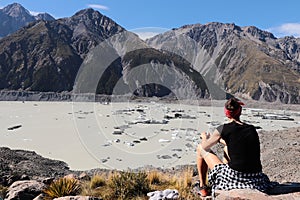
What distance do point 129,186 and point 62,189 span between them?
4.06ft

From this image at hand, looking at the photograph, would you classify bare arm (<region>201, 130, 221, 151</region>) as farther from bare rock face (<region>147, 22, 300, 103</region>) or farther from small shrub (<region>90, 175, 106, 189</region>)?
bare rock face (<region>147, 22, 300, 103</region>)

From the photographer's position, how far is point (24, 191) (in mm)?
6098

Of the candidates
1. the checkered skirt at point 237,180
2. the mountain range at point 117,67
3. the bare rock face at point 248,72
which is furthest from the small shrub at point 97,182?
the bare rock face at point 248,72

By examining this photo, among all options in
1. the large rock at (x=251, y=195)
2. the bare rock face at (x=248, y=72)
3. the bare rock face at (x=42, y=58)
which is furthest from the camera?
the bare rock face at (x=248, y=72)

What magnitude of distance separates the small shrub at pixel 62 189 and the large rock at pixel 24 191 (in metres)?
0.27

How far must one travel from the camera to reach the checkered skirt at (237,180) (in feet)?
14.1

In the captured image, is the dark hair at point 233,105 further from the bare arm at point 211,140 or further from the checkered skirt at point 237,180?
the checkered skirt at point 237,180

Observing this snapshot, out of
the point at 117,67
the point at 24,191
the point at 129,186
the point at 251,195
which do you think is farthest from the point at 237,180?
the point at 117,67

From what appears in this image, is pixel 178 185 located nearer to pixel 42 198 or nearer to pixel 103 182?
pixel 103 182

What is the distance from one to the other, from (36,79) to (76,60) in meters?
25.2

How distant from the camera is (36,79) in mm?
114438

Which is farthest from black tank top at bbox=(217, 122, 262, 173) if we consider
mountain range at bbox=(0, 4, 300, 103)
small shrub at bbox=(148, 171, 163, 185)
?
mountain range at bbox=(0, 4, 300, 103)

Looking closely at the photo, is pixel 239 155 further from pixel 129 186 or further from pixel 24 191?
pixel 24 191

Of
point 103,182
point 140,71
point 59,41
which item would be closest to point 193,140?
point 103,182
